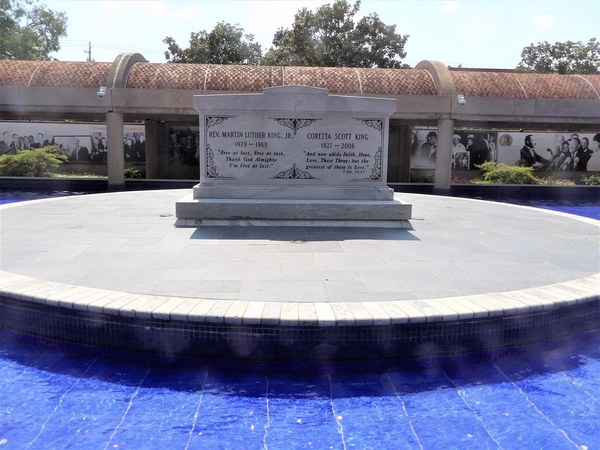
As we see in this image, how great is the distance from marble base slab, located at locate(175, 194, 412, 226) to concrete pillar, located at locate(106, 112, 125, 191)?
444 inches

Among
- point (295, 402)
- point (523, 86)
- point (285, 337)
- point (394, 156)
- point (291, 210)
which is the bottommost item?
point (295, 402)

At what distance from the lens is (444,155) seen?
A: 19938 millimetres

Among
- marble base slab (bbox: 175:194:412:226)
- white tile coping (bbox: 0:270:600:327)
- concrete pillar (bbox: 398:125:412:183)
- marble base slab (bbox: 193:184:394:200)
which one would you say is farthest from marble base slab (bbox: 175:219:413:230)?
concrete pillar (bbox: 398:125:412:183)

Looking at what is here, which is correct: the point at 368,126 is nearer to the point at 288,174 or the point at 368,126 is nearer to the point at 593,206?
the point at 288,174

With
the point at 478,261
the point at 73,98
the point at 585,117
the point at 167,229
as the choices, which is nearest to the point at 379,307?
the point at 478,261

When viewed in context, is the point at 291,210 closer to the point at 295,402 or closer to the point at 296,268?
the point at 296,268

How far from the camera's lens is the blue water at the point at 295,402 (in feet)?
11.6

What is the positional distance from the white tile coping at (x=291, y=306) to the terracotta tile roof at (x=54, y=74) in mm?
16070

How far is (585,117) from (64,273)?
797 inches

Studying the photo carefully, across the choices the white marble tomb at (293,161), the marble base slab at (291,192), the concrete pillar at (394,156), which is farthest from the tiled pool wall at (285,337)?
the concrete pillar at (394,156)

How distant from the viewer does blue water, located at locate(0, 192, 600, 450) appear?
139 inches

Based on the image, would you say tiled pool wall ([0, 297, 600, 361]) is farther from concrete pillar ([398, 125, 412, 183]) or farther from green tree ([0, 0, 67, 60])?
green tree ([0, 0, 67, 60])

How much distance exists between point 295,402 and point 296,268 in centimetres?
221

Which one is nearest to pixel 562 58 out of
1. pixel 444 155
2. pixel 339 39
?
pixel 339 39
